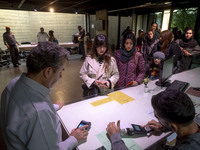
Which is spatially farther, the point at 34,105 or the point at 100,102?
the point at 100,102

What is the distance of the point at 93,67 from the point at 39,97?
1.28 meters

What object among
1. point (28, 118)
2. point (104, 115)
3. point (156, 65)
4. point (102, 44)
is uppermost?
point (102, 44)

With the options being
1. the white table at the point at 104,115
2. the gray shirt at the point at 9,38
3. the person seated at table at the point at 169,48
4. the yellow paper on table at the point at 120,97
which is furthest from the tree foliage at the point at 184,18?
the gray shirt at the point at 9,38

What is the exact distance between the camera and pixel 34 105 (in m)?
0.69

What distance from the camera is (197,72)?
2682mm

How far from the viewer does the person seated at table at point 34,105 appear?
67 centimetres

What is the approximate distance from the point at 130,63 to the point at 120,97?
64 cm

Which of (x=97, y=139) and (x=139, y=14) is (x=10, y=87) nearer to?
(x=97, y=139)

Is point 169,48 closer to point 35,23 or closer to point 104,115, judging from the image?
point 104,115

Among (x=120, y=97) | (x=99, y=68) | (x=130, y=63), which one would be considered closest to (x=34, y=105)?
(x=120, y=97)

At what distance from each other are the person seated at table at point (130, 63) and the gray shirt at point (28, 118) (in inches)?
58.9

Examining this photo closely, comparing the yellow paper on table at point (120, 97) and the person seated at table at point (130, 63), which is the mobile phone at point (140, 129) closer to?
the yellow paper on table at point (120, 97)

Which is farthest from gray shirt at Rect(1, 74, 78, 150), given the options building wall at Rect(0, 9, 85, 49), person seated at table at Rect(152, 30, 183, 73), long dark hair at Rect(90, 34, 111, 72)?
building wall at Rect(0, 9, 85, 49)

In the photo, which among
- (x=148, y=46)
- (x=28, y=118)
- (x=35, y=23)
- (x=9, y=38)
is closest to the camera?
(x=28, y=118)
